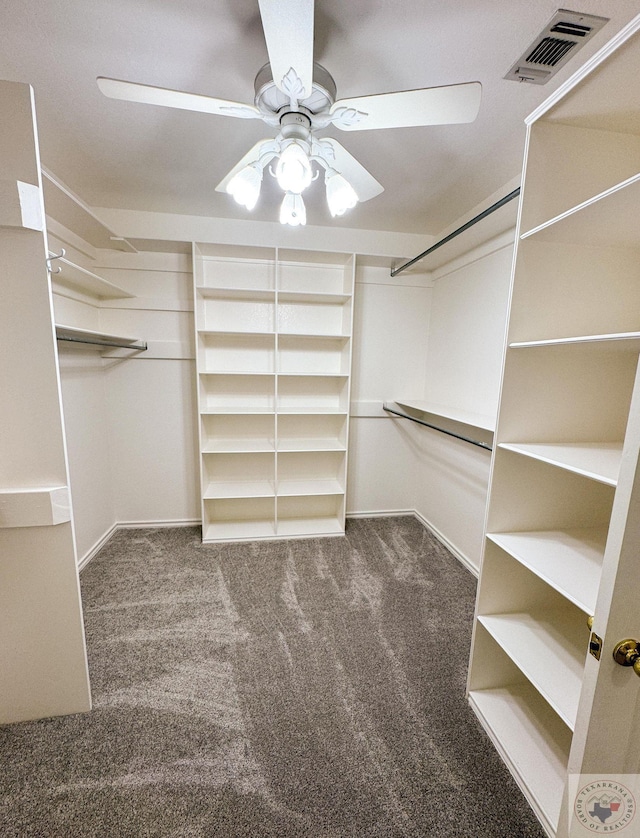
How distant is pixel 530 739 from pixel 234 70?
9.08 feet

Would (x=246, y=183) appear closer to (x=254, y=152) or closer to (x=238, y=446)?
(x=254, y=152)

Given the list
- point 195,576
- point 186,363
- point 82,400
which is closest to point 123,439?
point 82,400

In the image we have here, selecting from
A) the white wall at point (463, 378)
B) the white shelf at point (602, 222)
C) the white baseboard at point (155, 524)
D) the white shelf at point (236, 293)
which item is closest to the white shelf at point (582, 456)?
the white shelf at point (602, 222)

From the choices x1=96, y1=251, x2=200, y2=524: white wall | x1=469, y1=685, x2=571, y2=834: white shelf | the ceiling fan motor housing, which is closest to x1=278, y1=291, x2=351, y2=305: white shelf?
x1=96, y1=251, x2=200, y2=524: white wall

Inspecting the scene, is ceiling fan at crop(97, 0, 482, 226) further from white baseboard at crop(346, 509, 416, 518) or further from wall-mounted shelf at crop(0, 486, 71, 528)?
white baseboard at crop(346, 509, 416, 518)

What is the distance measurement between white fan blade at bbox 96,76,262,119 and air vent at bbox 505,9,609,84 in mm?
942

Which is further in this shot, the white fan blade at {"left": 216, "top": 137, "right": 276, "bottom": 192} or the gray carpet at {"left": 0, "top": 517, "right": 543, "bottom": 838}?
the white fan blade at {"left": 216, "top": 137, "right": 276, "bottom": 192}

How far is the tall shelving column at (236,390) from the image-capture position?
2.60 metres

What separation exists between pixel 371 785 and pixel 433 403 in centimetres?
240

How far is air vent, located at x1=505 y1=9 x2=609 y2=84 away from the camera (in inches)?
39.8

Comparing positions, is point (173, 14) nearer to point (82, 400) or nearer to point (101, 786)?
point (82, 400)

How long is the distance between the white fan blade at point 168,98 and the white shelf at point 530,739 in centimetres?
244

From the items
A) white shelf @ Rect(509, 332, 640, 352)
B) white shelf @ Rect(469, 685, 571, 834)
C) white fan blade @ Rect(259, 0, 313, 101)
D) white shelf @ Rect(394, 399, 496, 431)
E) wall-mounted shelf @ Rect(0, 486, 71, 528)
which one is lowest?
white shelf @ Rect(469, 685, 571, 834)

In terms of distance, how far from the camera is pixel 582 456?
107 centimetres
